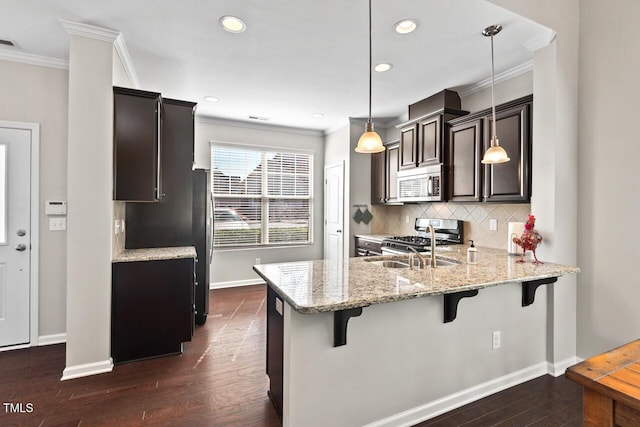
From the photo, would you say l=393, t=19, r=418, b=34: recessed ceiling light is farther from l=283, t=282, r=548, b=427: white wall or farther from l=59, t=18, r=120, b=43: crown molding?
l=59, t=18, r=120, b=43: crown molding

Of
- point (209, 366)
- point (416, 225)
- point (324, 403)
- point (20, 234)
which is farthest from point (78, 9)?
point (416, 225)

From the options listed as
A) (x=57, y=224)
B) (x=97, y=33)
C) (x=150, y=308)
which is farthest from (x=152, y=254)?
(x=97, y=33)

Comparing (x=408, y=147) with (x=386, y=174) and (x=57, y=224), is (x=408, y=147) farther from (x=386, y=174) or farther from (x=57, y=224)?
(x=57, y=224)

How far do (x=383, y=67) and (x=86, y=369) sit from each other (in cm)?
374

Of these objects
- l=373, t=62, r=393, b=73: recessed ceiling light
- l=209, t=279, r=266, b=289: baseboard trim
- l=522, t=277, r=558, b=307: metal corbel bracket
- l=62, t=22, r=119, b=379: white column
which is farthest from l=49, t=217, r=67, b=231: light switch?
l=522, t=277, r=558, b=307: metal corbel bracket

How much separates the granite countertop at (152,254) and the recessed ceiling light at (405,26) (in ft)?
8.54

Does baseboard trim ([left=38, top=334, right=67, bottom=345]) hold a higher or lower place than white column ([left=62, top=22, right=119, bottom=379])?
lower

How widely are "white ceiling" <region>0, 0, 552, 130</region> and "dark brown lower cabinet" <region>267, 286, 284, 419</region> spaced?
207 cm

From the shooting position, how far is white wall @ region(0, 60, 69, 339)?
294cm

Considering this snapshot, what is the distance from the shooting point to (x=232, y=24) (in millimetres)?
2412

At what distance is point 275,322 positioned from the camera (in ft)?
6.63

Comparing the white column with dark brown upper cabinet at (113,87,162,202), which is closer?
the white column

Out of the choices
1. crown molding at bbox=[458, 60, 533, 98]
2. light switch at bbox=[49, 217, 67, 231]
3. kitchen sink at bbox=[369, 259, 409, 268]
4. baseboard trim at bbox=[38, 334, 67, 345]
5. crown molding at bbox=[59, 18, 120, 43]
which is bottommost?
baseboard trim at bbox=[38, 334, 67, 345]

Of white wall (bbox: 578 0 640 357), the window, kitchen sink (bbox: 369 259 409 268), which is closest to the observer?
white wall (bbox: 578 0 640 357)
